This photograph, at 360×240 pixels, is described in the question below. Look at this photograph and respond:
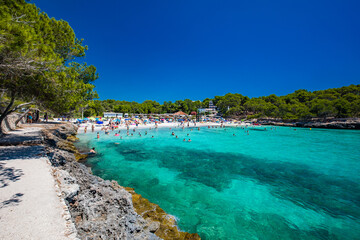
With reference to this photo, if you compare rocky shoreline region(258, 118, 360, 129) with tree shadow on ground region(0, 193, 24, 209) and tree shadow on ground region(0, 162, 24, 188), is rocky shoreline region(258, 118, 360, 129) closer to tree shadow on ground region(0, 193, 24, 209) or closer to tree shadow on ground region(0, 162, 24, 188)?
tree shadow on ground region(0, 193, 24, 209)

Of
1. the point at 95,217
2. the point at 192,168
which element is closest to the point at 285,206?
the point at 192,168

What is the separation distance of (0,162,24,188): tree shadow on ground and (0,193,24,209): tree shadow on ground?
0.84 metres

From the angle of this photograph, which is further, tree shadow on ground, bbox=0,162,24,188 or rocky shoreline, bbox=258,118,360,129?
rocky shoreline, bbox=258,118,360,129

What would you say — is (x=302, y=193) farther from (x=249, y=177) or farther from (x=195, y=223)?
(x=195, y=223)

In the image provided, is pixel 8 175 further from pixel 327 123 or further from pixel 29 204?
pixel 327 123

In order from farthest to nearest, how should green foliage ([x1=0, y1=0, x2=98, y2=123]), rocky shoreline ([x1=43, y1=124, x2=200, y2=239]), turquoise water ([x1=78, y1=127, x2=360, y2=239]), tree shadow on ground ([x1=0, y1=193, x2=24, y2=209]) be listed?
turquoise water ([x1=78, y1=127, x2=360, y2=239]) < green foliage ([x1=0, y1=0, x2=98, y2=123]) < rocky shoreline ([x1=43, y1=124, x2=200, y2=239]) < tree shadow on ground ([x1=0, y1=193, x2=24, y2=209])

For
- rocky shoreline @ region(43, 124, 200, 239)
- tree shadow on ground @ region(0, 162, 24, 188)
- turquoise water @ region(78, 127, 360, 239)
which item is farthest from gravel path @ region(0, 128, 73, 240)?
turquoise water @ region(78, 127, 360, 239)

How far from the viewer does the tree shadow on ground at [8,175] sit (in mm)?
4266

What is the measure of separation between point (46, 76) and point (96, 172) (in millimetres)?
6466

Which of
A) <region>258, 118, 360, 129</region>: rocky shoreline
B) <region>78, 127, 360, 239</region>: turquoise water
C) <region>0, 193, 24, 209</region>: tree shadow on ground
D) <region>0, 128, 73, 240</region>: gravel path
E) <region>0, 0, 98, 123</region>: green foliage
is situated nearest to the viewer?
<region>0, 128, 73, 240</region>: gravel path

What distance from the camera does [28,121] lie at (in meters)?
22.4

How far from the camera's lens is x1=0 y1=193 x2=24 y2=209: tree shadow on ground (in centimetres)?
330

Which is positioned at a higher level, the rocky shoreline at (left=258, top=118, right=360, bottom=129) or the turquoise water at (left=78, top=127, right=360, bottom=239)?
the rocky shoreline at (left=258, top=118, right=360, bottom=129)

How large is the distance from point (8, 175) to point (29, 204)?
2.37 metres
